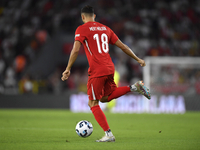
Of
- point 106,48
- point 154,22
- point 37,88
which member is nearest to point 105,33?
point 106,48

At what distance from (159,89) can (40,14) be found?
10439mm

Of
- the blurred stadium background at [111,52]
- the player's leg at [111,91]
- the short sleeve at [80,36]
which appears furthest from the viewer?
the blurred stadium background at [111,52]

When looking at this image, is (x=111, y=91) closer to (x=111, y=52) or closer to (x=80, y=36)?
(x=80, y=36)

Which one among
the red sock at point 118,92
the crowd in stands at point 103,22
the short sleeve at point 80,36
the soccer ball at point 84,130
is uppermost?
the crowd in stands at point 103,22

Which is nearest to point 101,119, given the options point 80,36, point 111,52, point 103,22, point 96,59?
point 96,59

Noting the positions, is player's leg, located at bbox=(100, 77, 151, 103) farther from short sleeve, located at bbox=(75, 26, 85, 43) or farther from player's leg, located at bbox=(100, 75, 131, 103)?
short sleeve, located at bbox=(75, 26, 85, 43)

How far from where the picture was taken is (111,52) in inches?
848

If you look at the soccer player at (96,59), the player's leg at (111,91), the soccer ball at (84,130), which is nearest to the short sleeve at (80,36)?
the soccer player at (96,59)

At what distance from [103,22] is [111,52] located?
213 cm

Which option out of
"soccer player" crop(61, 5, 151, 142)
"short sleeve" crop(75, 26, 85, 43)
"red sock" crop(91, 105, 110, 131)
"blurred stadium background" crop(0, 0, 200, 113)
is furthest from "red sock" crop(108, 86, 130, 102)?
"blurred stadium background" crop(0, 0, 200, 113)

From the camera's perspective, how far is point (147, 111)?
1600 cm

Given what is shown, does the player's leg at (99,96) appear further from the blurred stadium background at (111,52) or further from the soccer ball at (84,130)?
the blurred stadium background at (111,52)

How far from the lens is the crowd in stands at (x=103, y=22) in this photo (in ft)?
65.1

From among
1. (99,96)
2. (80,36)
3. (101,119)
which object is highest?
(80,36)
